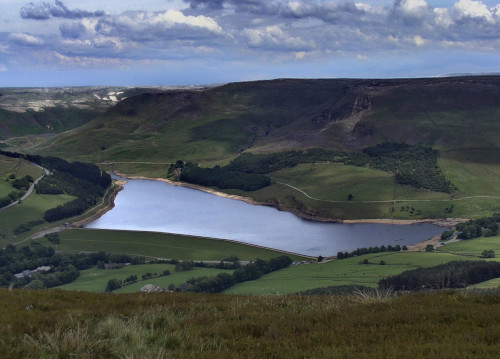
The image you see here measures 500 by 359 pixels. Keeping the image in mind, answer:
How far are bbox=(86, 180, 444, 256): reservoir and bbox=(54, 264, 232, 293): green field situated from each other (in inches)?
865

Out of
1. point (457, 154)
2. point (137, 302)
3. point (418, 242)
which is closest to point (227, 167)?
point (457, 154)

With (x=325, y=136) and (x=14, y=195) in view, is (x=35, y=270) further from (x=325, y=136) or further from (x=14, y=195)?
(x=325, y=136)

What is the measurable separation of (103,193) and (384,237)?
83723 millimetres

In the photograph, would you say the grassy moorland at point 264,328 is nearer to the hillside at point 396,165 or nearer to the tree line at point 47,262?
the tree line at point 47,262

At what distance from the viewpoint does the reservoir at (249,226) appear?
9644cm

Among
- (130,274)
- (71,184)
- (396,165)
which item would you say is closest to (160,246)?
(130,274)

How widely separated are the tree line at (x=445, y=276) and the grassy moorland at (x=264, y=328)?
4807 centimetres

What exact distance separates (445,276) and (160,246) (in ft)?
168

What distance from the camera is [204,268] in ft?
259

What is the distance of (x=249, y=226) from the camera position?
109438mm

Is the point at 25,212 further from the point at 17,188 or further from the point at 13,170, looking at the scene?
the point at 13,170

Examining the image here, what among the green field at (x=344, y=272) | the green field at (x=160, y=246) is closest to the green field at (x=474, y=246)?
the green field at (x=344, y=272)

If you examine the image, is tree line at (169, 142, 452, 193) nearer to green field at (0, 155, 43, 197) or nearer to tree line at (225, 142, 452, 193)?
tree line at (225, 142, 452, 193)

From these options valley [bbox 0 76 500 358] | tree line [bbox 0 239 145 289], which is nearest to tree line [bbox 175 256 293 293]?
valley [bbox 0 76 500 358]
